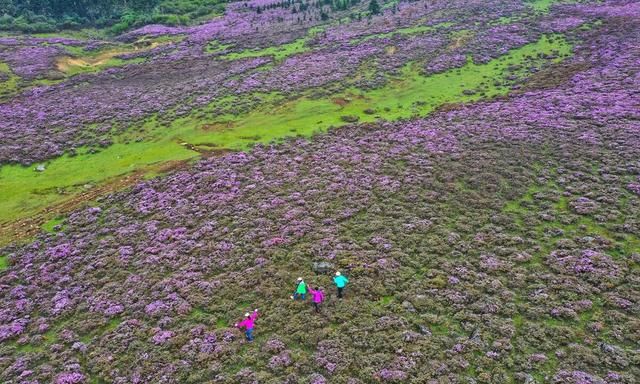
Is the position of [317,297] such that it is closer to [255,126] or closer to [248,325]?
[248,325]

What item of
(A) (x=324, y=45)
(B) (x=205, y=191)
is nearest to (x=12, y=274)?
(B) (x=205, y=191)

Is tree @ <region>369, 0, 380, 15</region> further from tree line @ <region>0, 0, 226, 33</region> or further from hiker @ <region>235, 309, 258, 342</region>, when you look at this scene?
hiker @ <region>235, 309, 258, 342</region>

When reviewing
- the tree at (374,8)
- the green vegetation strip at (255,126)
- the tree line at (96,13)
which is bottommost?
the green vegetation strip at (255,126)

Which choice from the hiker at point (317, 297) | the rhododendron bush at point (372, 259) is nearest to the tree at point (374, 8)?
the rhododendron bush at point (372, 259)

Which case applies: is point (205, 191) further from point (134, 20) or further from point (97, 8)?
point (97, 8)

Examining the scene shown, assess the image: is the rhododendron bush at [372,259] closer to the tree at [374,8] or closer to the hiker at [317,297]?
the hiker at [317,297]

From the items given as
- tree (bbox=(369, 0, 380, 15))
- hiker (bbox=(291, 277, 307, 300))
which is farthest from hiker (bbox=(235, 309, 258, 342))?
tree (bbox=(369, 0, 380, 15))
